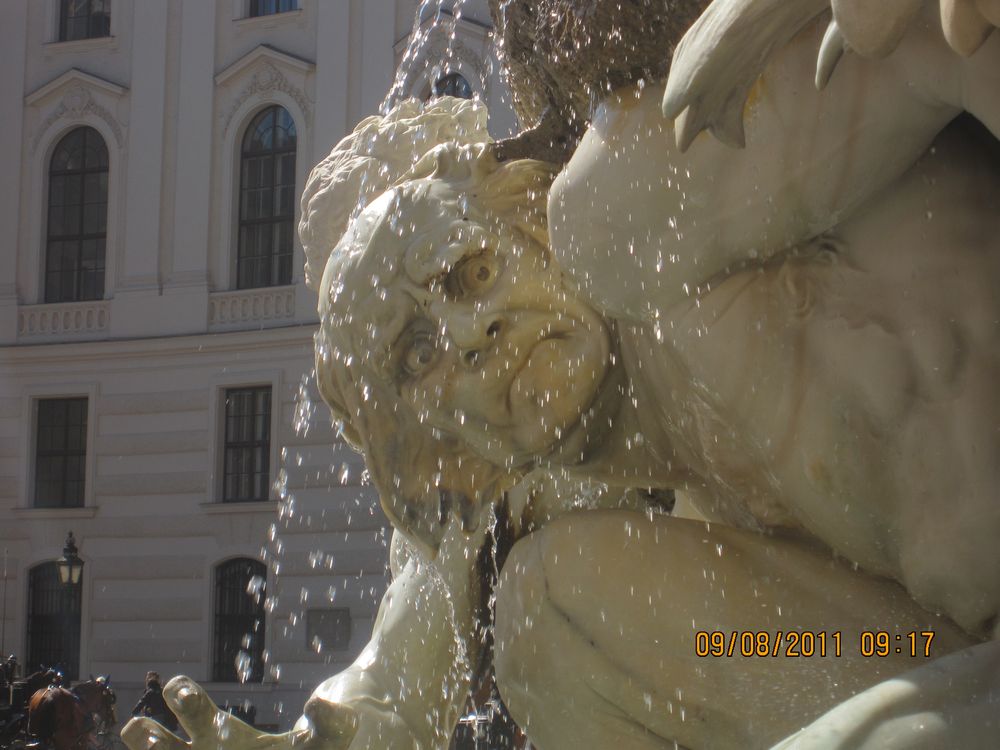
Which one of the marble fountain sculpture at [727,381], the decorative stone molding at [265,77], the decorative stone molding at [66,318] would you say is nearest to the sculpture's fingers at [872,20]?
the marble fountain sculpture at [727,381]

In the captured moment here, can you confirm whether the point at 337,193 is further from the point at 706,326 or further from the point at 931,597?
the point at 931,597

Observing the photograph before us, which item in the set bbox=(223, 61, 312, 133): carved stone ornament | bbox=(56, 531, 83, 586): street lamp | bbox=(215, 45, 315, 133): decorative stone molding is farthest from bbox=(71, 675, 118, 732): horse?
bbox=(215, 45, 315, 133): decorative stone molding

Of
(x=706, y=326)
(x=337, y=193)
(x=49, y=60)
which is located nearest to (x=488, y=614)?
(x=337, y=193)

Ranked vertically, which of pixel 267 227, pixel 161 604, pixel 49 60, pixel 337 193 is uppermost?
pixel 49 60

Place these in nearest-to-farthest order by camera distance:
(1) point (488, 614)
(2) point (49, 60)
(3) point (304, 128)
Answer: (1) point (488, 614) → (3) point (304, 128) → (2) point (49, 60)

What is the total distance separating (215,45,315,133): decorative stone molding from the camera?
71.7ft

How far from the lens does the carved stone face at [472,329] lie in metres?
→ 2.02

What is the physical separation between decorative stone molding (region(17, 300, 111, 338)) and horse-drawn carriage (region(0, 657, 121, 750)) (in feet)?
31.5

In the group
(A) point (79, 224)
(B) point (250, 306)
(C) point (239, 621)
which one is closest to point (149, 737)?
(C) point (239, 621)

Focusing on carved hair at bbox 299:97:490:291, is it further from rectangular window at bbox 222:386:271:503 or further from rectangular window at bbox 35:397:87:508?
rectangular window at bbox 35:397:87:508

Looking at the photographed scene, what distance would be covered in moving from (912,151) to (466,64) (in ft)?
53.5

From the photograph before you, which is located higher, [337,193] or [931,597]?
[337,193]

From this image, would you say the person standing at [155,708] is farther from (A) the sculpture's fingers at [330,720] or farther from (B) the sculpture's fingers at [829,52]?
(B) the sculpture's fingers at [829,52]

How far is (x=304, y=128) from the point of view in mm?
21734
